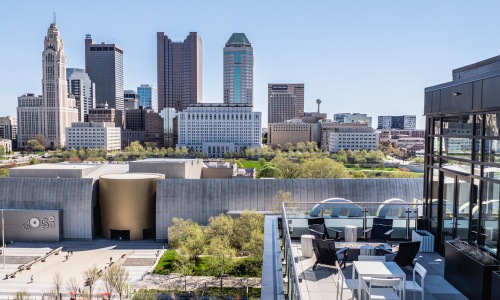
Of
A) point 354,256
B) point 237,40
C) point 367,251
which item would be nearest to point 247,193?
point 354,256

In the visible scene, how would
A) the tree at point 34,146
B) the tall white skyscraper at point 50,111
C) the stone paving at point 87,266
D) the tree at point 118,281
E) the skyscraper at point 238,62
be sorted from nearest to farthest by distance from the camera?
the tree at point 118,281, the stone paving at point 87,266, the tree at point 34,146, the tall white skyscraper at point 50,111, the skyscraper at point 238,62

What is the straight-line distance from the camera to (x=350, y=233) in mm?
10156

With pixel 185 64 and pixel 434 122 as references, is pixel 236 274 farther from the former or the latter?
pixel 185 64

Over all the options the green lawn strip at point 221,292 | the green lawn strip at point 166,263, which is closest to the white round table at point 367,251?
the green lawn strip at point 221,292

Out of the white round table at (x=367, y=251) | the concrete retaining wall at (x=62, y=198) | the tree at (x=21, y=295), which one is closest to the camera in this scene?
the white round table at (x=367, y=251)

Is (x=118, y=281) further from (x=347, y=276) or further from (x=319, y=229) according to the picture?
(x=347, y=276)

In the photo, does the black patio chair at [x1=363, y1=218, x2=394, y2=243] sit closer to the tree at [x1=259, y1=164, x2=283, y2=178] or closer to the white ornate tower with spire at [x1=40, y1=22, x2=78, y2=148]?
the tree at [x1=259, y1=164, x2=283, y2=178]

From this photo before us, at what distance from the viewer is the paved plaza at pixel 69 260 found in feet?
90.0

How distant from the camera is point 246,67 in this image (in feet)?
632

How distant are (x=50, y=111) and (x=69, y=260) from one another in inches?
5165

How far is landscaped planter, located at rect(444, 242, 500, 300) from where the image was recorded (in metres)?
6.39

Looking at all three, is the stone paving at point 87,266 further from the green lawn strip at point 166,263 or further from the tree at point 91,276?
the green lawn strip at point 166,263

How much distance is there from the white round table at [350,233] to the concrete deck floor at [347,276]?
5.16ft

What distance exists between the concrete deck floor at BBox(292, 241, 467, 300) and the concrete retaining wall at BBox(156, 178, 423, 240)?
25.7 m
